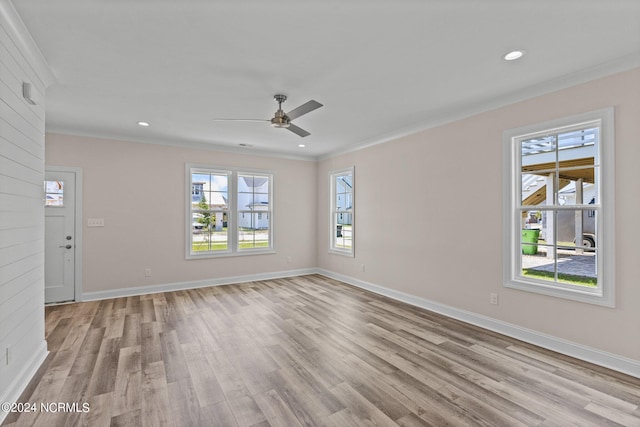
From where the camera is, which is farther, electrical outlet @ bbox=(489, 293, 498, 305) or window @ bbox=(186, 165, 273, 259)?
window @ bbox=(186, 165, 273, 259)

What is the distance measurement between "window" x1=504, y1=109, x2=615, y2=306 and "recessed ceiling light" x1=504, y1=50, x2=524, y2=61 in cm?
93

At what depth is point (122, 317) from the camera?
4020 millimetres

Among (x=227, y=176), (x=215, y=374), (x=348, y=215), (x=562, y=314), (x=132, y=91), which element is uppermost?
(x=132, y=91)

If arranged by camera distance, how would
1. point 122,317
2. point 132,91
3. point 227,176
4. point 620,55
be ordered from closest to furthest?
point 620,55 < point 132,91 < point 122,317 < point 227,176

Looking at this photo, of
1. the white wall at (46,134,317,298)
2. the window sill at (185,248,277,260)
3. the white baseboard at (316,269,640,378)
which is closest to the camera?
the white baseboard at (316,269,640,378)

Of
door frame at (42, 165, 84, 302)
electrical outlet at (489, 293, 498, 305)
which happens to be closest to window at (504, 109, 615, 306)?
electrical outlet at (489, 293, 498, 305)

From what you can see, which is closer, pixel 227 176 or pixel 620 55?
pixel 620 55

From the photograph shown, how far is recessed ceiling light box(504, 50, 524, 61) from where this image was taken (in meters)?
2.52

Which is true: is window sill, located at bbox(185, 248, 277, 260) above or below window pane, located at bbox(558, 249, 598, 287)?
below

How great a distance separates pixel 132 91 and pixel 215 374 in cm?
302

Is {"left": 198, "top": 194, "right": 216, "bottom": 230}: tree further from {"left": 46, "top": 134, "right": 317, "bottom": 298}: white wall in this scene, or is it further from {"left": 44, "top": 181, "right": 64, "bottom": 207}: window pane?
{"left": 44, "top": 181, "right": 64, "bottom": 207}: window pane

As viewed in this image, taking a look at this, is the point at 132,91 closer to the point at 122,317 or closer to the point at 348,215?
the point at 122,317

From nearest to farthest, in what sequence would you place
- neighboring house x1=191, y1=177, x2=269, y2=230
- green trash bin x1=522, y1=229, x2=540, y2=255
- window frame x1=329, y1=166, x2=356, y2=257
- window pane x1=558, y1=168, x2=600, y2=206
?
window pane x1=558, y1=168, x2=600, y2=206 → green trash bin x1=522, y1=229, x2=540, y2=255 → neighboring house x1=191, y1=177, x2=269, y2=230 → window frame x1=329, y1=166, x2=356, y2=257

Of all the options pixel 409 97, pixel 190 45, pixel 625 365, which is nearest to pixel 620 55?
pixel 409 97
